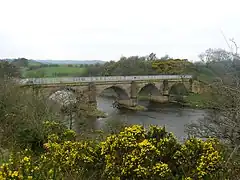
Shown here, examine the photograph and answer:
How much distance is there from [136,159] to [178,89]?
44.2 meters

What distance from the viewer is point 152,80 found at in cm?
4497

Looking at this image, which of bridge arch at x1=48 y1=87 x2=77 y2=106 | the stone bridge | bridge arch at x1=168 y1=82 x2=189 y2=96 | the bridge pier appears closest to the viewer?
bridge arch at x1=48 y1=87 x2=77 y2=106

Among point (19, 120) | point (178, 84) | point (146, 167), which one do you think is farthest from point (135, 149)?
point (178, 84)

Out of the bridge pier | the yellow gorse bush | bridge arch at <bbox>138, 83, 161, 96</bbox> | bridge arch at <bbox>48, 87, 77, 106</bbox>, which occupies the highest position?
the yellow gorse bush

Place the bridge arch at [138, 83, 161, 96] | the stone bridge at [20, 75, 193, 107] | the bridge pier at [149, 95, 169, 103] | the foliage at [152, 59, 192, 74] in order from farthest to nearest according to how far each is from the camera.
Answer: the foliage at [152, 59, 192, 74]
the bridge arch at [138, 83, 161, 96]
the bridge pier at [149, 95, 169, 103]
the stone bridge at [20, 75, 193, 107]

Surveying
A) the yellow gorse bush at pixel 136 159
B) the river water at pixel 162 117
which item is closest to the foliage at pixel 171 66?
the river water at pixel 162 117

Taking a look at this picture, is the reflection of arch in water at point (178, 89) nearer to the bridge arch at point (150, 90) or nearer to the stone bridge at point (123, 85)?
the stone bridge at point (123, 85)

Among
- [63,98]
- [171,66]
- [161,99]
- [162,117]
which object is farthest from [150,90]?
[63,98]

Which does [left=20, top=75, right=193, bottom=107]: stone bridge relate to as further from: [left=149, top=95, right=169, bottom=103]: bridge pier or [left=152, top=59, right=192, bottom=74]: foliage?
[left=152, top=59, right=192, bottom=74]: foliage

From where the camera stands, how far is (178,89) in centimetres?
4812

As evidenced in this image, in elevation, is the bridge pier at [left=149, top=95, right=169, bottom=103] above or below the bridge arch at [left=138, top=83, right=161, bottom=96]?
below

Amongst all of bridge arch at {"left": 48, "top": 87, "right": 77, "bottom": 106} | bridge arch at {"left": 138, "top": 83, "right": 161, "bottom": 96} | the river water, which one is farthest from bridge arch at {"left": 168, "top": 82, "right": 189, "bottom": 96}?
bridge arch at {"left": 48, "top": 87, "right": 77, "bottom": 106}

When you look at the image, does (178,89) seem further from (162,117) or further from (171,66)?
(162,117)

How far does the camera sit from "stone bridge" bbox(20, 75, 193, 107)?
29.6 meters
